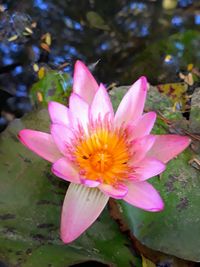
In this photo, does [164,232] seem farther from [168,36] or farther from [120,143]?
[168,36]

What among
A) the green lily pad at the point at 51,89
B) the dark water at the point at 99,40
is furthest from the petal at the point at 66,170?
the dark water at the point at 99,40

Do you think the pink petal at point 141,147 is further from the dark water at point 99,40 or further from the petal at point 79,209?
the dark water at point 99,40

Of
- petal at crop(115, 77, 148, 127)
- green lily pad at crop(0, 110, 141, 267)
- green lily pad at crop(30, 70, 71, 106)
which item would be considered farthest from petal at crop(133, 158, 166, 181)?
green lily pad at crop(30, 70, 71, 106)

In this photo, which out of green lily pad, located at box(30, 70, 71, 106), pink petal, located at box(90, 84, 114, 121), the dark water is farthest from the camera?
the dark water

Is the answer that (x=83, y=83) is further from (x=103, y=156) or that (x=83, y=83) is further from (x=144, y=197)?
(x=144, y=197)

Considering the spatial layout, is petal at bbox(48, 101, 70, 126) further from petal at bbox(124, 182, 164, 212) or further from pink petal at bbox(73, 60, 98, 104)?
petal at bbox(124, 182, 164, 212)
